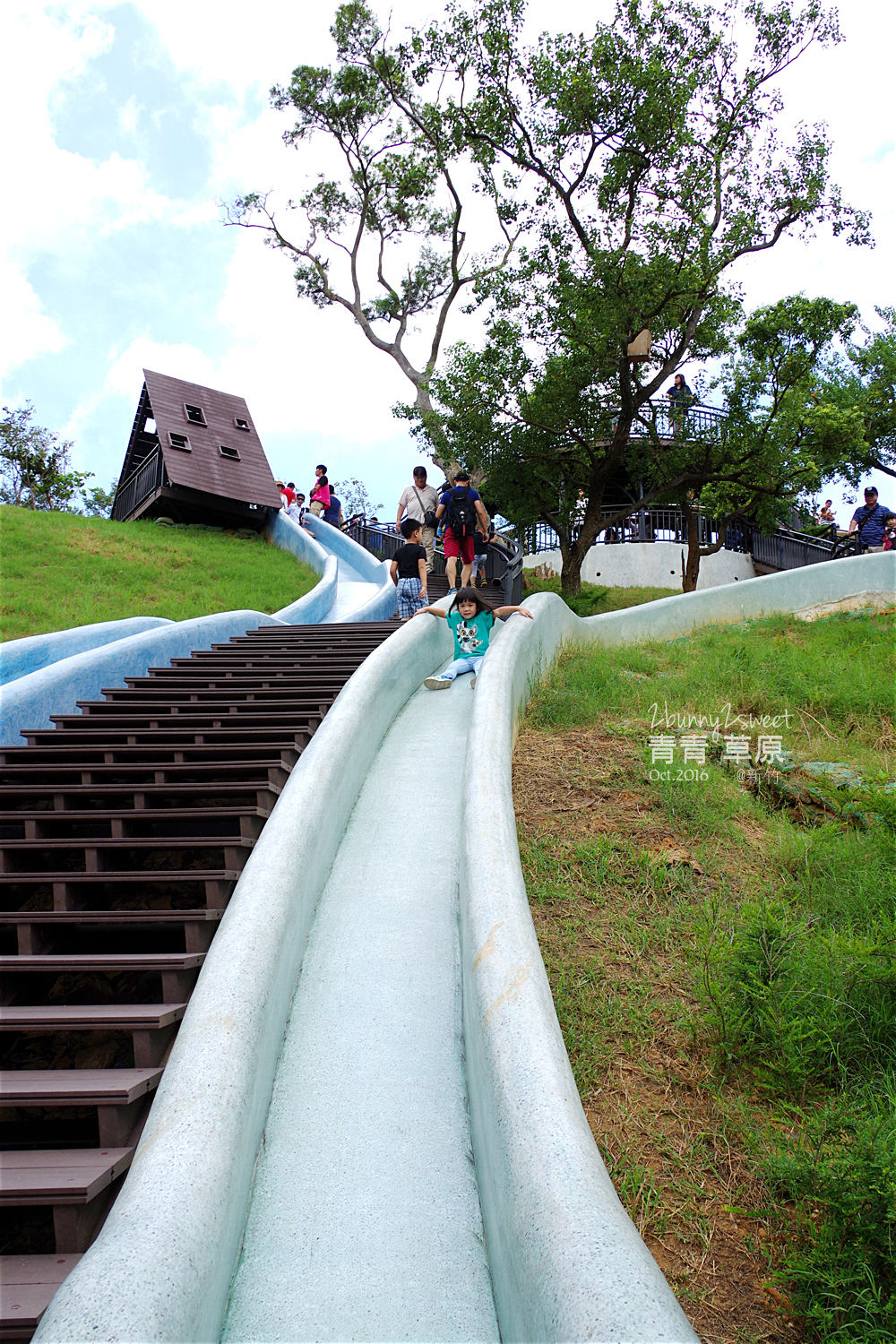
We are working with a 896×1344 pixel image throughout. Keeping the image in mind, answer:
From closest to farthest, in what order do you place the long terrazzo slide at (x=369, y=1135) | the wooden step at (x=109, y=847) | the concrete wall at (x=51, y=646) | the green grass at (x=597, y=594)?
the long terrazzo slide at (x=369, y=1135)
the wooden step at (x=109, y=847)
the concrete wall at (x=51, y=646)
the green grass at (x=597, y=594)

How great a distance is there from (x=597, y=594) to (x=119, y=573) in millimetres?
9557

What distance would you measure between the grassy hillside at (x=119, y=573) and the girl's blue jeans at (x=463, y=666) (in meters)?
5.88

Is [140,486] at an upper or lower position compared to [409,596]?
upper

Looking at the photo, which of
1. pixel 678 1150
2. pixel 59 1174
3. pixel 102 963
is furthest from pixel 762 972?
pixel 102 963

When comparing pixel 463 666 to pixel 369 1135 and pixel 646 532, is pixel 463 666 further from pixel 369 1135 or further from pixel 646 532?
pixel 646 532

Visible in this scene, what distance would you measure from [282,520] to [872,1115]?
22.4m

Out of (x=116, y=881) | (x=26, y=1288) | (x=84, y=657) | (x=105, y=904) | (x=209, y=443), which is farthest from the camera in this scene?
(x=209, y=443)

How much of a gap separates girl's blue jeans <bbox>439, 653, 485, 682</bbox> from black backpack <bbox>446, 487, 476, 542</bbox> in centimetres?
207

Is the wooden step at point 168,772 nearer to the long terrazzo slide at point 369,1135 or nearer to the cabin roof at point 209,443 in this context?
the long terrazzo slide at point 369,1135

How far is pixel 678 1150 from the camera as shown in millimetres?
2730

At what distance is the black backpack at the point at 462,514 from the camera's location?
893 cm

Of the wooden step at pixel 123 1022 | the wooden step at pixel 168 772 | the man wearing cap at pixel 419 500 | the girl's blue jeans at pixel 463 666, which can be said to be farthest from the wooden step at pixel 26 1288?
the man wearing cap at pixel 419 500

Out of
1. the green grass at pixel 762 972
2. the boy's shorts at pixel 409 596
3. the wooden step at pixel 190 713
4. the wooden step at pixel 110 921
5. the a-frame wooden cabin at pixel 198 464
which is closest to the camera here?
the green grass at pixel 762 972

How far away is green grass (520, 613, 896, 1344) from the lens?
2.25m
